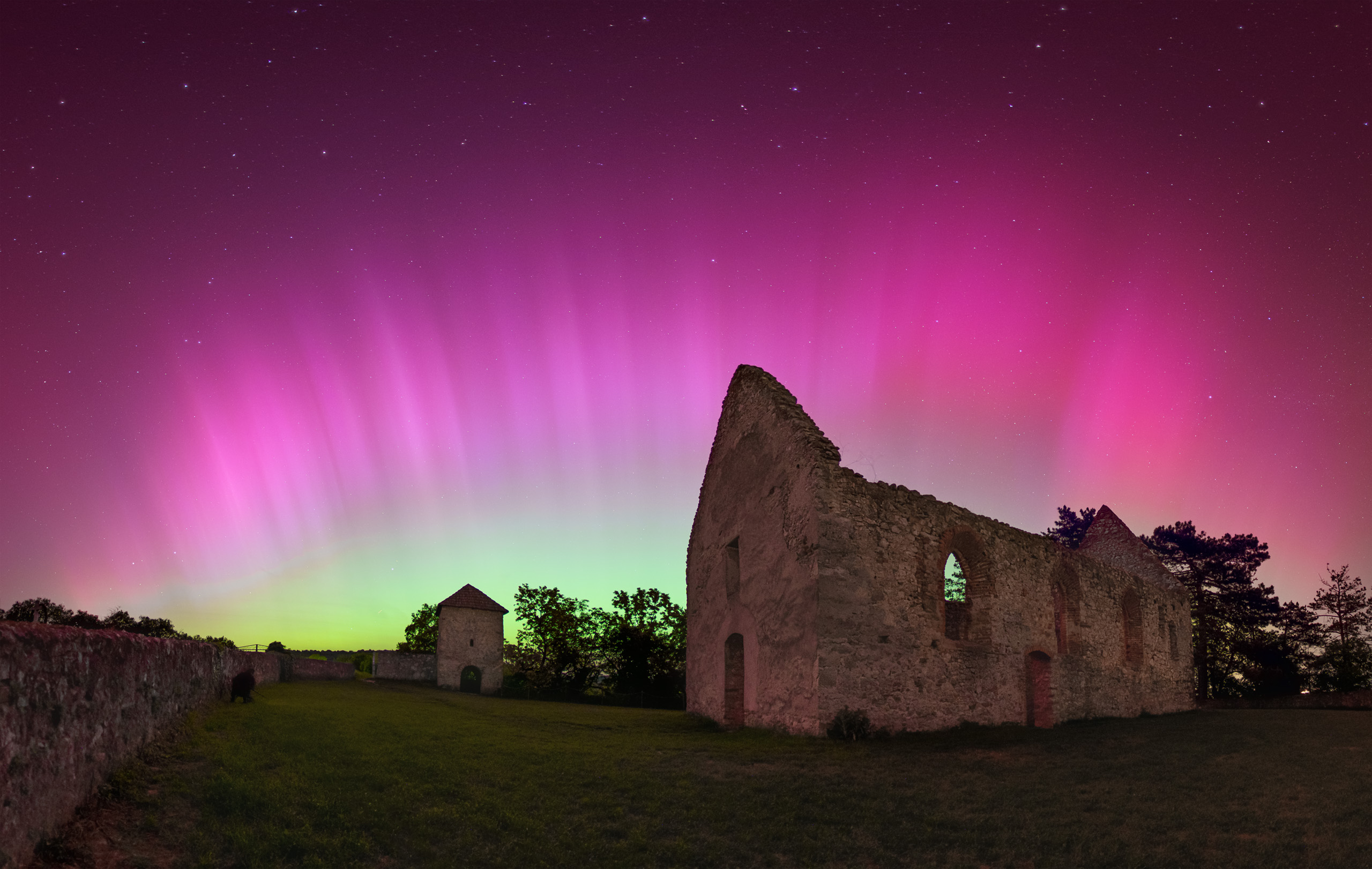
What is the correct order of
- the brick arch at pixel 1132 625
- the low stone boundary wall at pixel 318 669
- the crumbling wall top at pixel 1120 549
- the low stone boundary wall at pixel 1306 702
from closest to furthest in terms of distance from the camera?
1. the brick arch at pixel 1132 625
2. the low stone boundary wall at pixel 1306 702
3. the crumbling wall top at pixel 1120 549
4. the low stone boundary wall at pixel 318 669

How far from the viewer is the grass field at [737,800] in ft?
22.7

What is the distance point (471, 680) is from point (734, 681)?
25846 millimetres

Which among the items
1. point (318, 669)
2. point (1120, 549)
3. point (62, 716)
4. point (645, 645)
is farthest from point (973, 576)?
point (318, 669)

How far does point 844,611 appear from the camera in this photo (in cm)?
1477

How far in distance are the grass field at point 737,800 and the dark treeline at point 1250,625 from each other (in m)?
28.6

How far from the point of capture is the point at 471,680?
130ft

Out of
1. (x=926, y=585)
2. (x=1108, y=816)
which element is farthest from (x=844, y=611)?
(x=1108, y=816)

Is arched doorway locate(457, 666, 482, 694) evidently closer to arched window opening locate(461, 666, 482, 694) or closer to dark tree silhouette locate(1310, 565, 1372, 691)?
arched window opening locate(461, 666, 482, 694)

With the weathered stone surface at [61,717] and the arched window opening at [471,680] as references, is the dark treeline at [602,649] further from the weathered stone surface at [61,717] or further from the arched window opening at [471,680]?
the weathered stone surface at [61,717]

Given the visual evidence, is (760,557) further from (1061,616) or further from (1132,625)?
(1132,625)

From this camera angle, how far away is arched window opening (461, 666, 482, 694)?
3909 cm

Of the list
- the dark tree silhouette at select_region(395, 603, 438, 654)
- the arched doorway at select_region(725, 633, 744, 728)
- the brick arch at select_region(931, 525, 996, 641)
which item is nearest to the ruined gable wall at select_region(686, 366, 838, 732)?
the arched doorway at select_region(725, 633, 744, 728)

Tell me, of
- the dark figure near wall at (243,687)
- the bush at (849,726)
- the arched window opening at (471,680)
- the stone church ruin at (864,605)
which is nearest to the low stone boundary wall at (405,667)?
the arched window opening at (471,680)

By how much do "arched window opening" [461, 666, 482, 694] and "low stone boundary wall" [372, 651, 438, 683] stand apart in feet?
6.62
